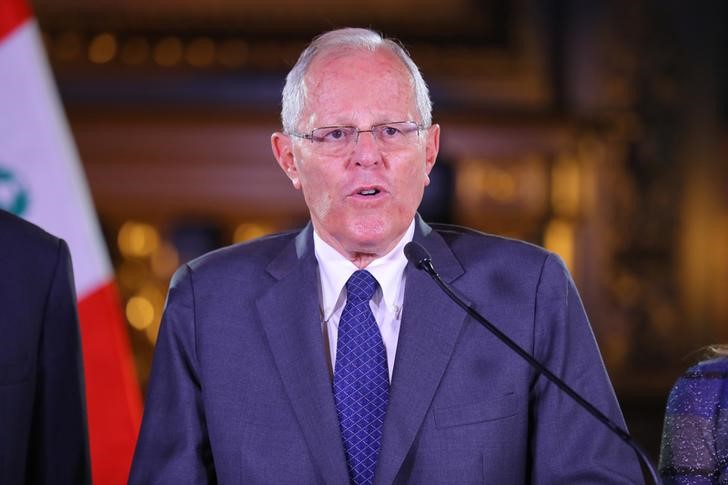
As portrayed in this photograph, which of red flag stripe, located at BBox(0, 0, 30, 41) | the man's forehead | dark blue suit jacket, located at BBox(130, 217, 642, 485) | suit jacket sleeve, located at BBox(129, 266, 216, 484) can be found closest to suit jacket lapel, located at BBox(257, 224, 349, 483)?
dark blue suit jacket, located at BBox(130, 217, 642, 485)

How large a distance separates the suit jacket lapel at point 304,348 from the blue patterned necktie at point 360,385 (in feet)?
0.07

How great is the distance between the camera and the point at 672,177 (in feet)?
11.5

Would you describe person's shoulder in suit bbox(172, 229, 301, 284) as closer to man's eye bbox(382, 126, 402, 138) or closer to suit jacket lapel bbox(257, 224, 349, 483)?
suit jacket lapel bbox(257, 224, 349, 483)

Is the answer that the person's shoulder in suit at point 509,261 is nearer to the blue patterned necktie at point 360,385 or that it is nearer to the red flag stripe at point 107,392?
the blue patterned necktie at point 360,385

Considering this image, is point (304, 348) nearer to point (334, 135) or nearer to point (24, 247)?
point (334, 135)

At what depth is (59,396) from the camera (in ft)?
4.79

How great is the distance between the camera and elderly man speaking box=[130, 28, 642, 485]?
1.42 meters

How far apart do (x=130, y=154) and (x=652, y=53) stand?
1.59m

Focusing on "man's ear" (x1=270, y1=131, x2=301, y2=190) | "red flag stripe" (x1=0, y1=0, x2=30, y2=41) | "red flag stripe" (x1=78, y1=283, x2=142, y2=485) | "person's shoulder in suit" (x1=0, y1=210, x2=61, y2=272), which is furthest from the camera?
"red flag stripe" (x1=0, y1=0, x2=30, y2=41)

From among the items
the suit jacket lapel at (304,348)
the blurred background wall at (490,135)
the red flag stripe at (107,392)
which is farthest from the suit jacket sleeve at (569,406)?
the blurred background wall at (490,135)

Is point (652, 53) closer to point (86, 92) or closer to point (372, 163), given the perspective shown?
point (86, 92)

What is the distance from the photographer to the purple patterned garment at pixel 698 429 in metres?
1.45

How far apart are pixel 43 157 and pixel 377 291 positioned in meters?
0.83

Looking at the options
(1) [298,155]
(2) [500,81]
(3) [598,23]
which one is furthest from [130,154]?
(1) [298,155]
